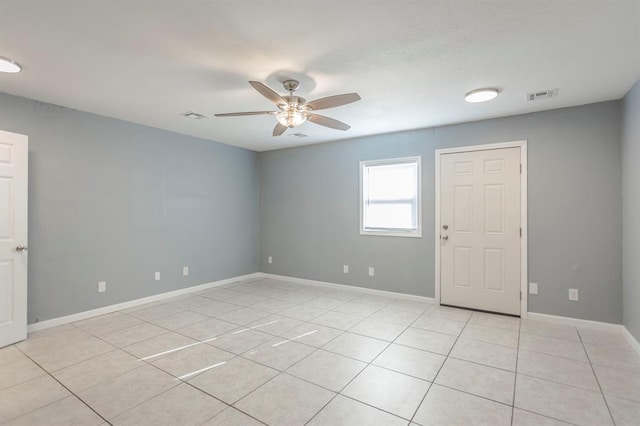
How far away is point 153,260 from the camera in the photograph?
444 cm

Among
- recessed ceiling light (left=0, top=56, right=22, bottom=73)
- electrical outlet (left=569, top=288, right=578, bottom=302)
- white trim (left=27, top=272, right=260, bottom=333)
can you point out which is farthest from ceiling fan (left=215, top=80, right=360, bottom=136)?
electrical outlet (left=569, top=288, right=578, bottom=302)

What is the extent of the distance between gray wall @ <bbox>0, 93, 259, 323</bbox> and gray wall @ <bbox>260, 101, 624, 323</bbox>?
1305 mm

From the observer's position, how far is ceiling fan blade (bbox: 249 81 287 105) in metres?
2.23

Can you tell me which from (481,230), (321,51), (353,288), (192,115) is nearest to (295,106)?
(321,51)

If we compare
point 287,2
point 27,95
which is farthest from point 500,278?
point 27,95

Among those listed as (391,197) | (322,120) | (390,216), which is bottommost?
(390,216)

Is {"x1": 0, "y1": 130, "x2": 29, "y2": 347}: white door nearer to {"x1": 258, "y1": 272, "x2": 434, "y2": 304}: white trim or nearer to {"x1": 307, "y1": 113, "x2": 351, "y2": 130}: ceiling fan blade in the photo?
{"x1": 307, "y1": 113, "x2": 351, "y2": 130}: ceiling fan blade

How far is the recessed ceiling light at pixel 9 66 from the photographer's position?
2410 mm

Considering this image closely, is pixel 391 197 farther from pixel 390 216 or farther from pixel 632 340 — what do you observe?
pixel 632 340

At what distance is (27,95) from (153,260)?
2377 mm

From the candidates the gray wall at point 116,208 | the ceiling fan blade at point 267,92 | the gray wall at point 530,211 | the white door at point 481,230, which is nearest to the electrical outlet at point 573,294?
the gray wall at point 530,211

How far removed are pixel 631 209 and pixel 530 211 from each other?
87 cm

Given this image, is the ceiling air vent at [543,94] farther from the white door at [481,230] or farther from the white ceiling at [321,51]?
the white door at [481,230]

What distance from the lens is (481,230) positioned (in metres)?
4.04
